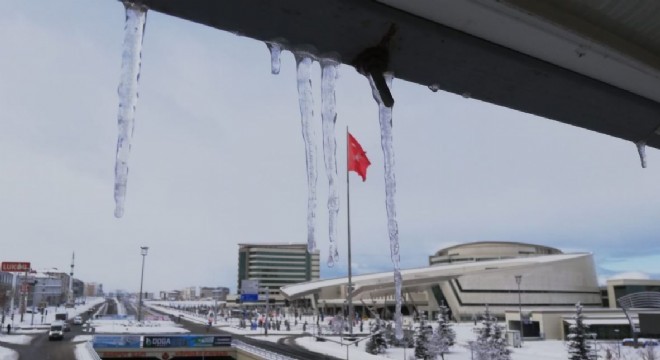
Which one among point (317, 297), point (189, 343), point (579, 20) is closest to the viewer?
point (579, 20)

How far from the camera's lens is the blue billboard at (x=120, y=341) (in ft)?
123

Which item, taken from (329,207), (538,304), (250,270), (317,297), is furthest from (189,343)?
(250,270)

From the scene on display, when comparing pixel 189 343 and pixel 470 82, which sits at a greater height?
pixel 470 82

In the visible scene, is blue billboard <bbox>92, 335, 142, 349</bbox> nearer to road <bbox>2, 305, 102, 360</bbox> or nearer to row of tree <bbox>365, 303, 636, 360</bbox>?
road <bbox>2, 305, 102, 360</bbox>

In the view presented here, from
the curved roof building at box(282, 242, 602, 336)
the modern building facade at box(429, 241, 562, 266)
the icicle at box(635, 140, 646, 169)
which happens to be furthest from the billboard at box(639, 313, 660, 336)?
the modern building facade at box(429, 241, 562, 266)

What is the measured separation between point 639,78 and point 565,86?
529 millimetres

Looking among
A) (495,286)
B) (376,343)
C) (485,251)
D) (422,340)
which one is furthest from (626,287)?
(376,343)

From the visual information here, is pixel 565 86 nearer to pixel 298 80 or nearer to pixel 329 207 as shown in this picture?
pixel 298 80

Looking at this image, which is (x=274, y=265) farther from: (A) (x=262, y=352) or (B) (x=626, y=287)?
(A) (x=262, y=352)

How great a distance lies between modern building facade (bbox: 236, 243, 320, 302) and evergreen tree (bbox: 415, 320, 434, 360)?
119 m

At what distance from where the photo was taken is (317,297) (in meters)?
124

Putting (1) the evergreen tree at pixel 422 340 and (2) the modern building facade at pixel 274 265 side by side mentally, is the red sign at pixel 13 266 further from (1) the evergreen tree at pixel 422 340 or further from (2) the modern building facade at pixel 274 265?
(1) the evergreen tree at pixel 422 340

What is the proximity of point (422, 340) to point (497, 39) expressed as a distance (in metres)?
40.5

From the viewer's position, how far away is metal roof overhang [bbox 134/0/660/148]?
7.77ft
